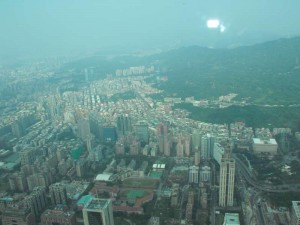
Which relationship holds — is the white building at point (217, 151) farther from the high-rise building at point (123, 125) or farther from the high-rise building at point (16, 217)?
the high-rise building at point (16, 217)

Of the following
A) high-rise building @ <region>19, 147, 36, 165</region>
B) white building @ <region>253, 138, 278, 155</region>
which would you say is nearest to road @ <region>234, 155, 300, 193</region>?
white building @ <region>253, 138, 278, 155</region>

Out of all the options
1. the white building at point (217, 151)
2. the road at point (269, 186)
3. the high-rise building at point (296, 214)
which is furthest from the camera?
the white building at point (217, 151)

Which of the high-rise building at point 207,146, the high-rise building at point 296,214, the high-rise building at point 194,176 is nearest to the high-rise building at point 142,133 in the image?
the high-rise building at point 207,146

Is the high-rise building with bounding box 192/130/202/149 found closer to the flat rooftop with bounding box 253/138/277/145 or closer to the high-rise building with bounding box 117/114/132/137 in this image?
the flat rooftop with bounding box 253/138/277/145

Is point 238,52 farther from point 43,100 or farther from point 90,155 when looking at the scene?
point 90,155

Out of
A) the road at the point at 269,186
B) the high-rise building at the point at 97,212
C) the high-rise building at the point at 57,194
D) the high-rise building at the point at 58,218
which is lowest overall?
the road at the point at 269,186

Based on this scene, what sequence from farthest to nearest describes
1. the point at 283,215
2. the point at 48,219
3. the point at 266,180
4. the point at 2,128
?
the point at 2,128, the point at 266,180, the point at 283,215, the point at 48,219

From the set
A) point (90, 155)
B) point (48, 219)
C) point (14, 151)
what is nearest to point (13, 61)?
point (14, 151)
